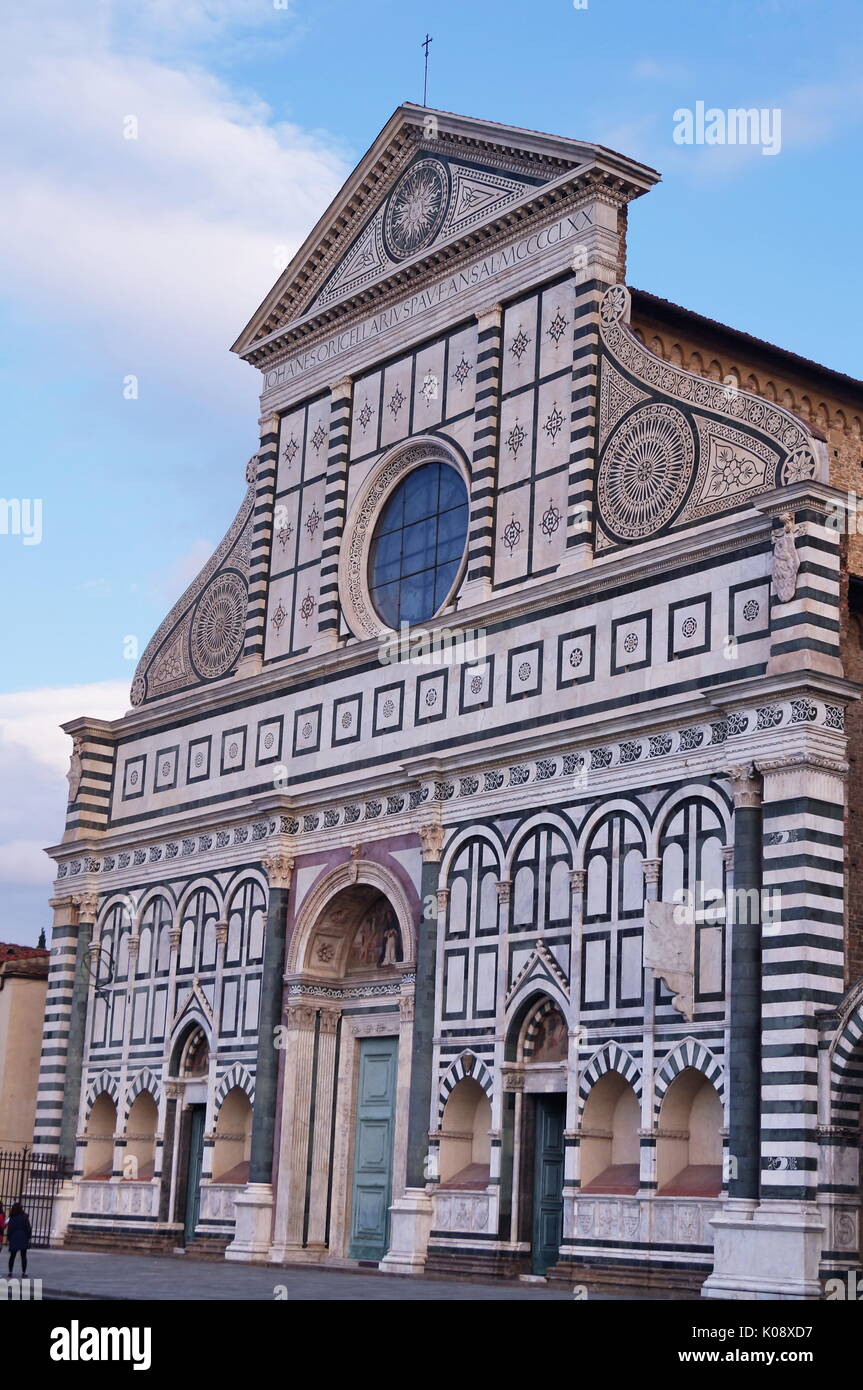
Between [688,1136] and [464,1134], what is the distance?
3.92m

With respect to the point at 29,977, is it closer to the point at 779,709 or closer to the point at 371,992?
the point at 371,992

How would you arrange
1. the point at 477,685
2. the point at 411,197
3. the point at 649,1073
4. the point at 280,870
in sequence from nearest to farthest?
the point at 649,1073 → the point at 477,685 → the point at 280,870 → the point at 411,197

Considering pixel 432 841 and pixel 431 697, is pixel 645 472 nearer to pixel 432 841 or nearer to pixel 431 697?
pixel 431 697

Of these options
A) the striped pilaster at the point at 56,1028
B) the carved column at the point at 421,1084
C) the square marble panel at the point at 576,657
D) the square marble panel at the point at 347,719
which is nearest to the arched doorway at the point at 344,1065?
the carved column at the point at 421,1084

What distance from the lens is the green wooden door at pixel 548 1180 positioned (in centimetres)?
2247

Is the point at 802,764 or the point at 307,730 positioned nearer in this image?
the point at 802,764

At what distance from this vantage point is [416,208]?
92.6 ft

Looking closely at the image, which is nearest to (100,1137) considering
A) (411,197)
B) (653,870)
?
(653,870)

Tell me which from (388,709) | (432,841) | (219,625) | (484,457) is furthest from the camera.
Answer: (219,625)

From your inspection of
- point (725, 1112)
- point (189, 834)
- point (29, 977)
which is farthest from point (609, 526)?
point (29, 977)

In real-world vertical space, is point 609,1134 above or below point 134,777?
below

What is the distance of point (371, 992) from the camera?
1049 inches

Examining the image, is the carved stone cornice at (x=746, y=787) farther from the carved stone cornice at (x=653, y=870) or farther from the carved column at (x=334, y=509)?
the carved column at (x=334, y=509)

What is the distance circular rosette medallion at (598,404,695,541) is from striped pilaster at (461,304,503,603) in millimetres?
2114
